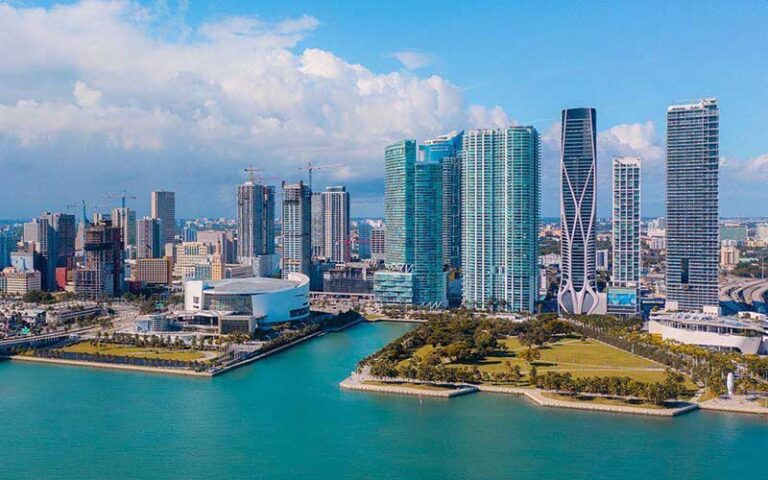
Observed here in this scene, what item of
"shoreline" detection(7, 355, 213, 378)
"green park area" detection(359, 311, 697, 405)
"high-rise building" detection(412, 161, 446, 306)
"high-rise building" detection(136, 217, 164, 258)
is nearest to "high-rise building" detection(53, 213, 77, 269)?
"high-rise building" detection(136, 217, 164, 258)

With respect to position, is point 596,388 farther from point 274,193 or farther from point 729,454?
point 274,193

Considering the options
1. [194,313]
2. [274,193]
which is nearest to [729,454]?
[194,313]

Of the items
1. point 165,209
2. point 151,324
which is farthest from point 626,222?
point 165,209

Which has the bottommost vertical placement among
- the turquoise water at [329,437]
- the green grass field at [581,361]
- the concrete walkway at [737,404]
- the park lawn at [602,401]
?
the turquoise water at [329,437]

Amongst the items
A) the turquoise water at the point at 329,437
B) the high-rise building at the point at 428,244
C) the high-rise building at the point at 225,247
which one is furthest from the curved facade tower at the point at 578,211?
the high-rise building at the point at 225,247

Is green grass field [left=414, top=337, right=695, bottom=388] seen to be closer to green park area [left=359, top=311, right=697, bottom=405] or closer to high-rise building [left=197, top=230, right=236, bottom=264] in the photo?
green park area [left=359, top=311, right=697, bottom=405]

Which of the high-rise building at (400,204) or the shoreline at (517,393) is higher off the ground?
the high-rise building at (400,204)

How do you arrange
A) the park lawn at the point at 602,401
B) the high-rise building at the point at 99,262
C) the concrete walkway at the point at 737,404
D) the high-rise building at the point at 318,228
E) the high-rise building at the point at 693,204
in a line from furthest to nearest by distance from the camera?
1. the high-rise building at the point at 318,228
2. the high-rise building at the point at 99,262
3. the high-rise building at the point at 693,204
4. the park lawn at the point at 602,401
5. the concrete walkway at the point at 737,404

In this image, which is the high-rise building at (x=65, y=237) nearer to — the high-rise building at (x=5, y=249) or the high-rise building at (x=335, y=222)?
the high-rise building at (x=5, y=249)
